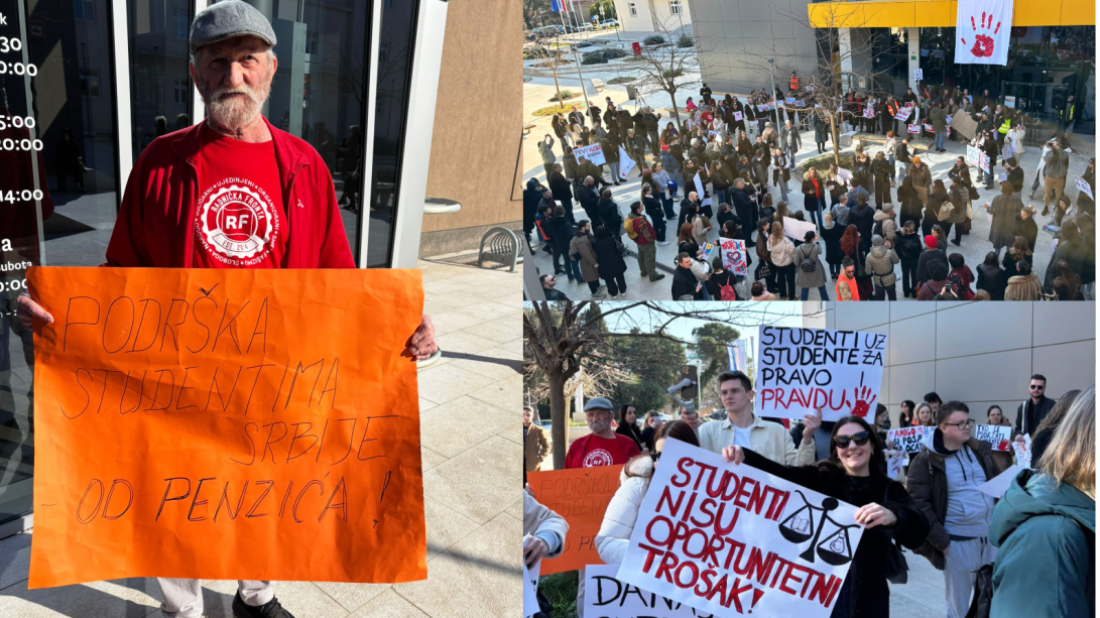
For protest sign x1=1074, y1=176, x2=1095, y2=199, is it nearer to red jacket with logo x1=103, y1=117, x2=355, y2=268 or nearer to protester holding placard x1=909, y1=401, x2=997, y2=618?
protester holding placard x1=909, y1=401, x2=997, y2=618

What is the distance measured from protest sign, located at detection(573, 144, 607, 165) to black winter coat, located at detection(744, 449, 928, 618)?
12.9 ft

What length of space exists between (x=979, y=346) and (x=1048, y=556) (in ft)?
23.9

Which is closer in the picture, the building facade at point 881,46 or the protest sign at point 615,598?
the protest sign at point 615,598

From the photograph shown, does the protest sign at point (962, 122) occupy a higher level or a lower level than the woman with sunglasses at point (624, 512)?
higher

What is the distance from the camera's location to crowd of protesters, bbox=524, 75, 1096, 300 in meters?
7.18

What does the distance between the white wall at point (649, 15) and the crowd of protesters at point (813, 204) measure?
685 millimetres

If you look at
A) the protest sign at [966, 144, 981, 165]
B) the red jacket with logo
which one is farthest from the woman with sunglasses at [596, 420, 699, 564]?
the protest sign at [966, 144, 981, 165]

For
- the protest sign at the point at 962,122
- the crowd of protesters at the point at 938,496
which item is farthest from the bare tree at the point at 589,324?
the protest sign at the point at 962,122

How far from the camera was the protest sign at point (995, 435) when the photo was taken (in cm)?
665

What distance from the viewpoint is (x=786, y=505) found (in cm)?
367

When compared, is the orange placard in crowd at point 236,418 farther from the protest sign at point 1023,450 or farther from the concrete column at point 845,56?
the concrete column at point 845,56

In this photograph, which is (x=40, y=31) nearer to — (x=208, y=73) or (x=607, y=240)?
(x=208, y=73)

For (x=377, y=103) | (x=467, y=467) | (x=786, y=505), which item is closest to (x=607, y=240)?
(x=377, y=103)

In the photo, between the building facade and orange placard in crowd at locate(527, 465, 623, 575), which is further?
the building facade
